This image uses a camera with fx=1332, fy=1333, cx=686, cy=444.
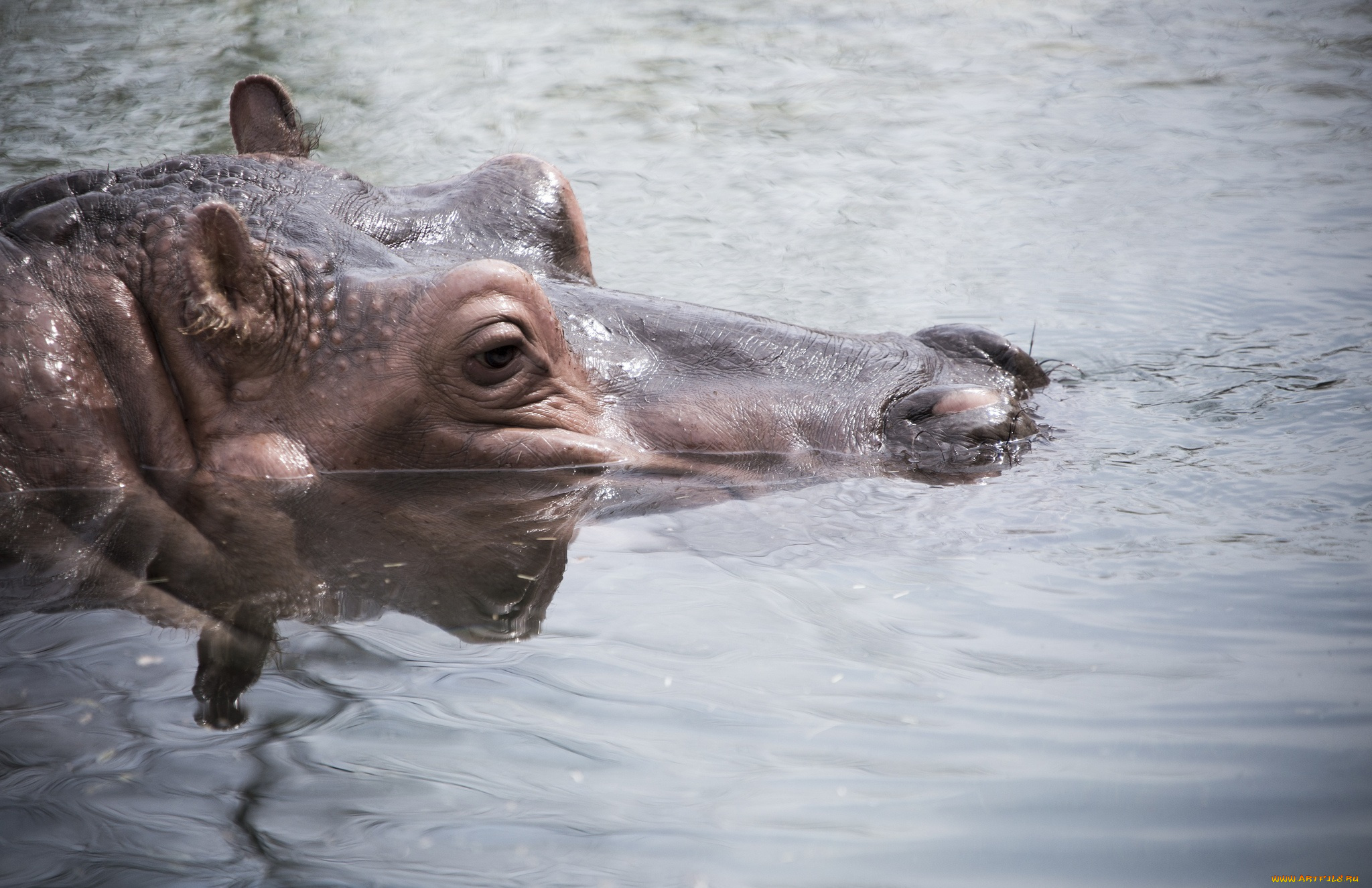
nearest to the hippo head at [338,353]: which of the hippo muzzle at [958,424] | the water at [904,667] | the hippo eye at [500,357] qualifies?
the hippo eye at [500,357]

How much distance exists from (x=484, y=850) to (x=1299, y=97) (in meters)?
8.70

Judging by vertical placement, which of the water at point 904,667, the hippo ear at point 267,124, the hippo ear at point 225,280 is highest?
the hippo ear at point 267,124

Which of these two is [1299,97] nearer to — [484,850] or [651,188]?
[651,188]

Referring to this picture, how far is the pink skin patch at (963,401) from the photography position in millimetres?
4195

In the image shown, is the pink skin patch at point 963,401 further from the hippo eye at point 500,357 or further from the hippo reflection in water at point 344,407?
the hippo eye at point 500,357

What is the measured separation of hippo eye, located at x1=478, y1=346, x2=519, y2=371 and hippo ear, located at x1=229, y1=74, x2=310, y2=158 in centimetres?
156

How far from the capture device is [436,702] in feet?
9.80

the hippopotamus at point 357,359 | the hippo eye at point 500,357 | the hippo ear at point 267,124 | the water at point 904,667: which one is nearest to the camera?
the water at point 904,667

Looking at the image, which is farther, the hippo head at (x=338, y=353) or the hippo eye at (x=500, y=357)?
the hippo eye at (x=500, y=357)

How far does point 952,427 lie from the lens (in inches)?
164

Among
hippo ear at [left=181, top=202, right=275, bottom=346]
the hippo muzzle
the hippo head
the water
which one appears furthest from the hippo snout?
hippo ear at [left=181, top=202, right=275, bottom=346]

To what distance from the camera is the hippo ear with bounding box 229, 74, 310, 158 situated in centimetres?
500

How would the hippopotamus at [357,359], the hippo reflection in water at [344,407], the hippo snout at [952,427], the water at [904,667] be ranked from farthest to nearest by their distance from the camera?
the hippo snout at [952,427] < the hippopotamus at [357,359] < the hippo reflection in water at [344,407] < the water at [904,667]

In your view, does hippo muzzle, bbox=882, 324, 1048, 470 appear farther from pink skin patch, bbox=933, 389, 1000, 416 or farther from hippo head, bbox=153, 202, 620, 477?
hippo head, bbox=153, 202, 620, 477
